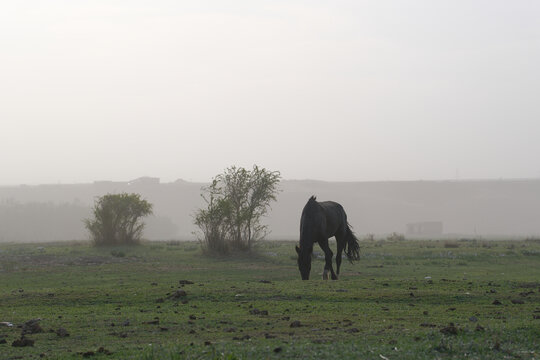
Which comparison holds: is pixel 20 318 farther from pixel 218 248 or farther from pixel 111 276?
pixel 218 248

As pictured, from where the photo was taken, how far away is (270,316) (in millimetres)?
12406

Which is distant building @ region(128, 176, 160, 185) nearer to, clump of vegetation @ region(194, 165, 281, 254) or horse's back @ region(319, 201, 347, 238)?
clump of vegetation @ region(194, 165, 281, 254)

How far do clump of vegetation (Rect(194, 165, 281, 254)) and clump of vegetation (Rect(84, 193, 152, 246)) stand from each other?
5.81 meters

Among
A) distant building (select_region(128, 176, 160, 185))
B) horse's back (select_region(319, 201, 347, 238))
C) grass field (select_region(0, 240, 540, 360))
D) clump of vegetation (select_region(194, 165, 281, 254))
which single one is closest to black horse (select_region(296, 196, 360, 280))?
horse's back (select_region(319, 201, 347, 238))

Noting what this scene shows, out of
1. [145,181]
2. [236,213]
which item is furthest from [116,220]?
[145,181]

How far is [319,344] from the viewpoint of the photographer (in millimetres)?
8977

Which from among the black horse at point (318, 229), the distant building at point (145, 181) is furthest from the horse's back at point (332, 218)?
the distant building at point (145, 181)

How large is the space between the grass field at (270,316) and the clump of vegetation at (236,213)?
7.62 meters

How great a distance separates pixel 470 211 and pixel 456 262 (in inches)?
6335

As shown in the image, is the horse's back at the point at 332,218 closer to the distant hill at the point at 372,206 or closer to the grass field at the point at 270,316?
the grass field at the point at 270,316

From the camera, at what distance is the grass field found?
A: 28.8ft

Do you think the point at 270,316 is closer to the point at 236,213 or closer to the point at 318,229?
the point at 318,229

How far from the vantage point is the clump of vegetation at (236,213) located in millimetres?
32156

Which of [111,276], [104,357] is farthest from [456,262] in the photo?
[104,357]
